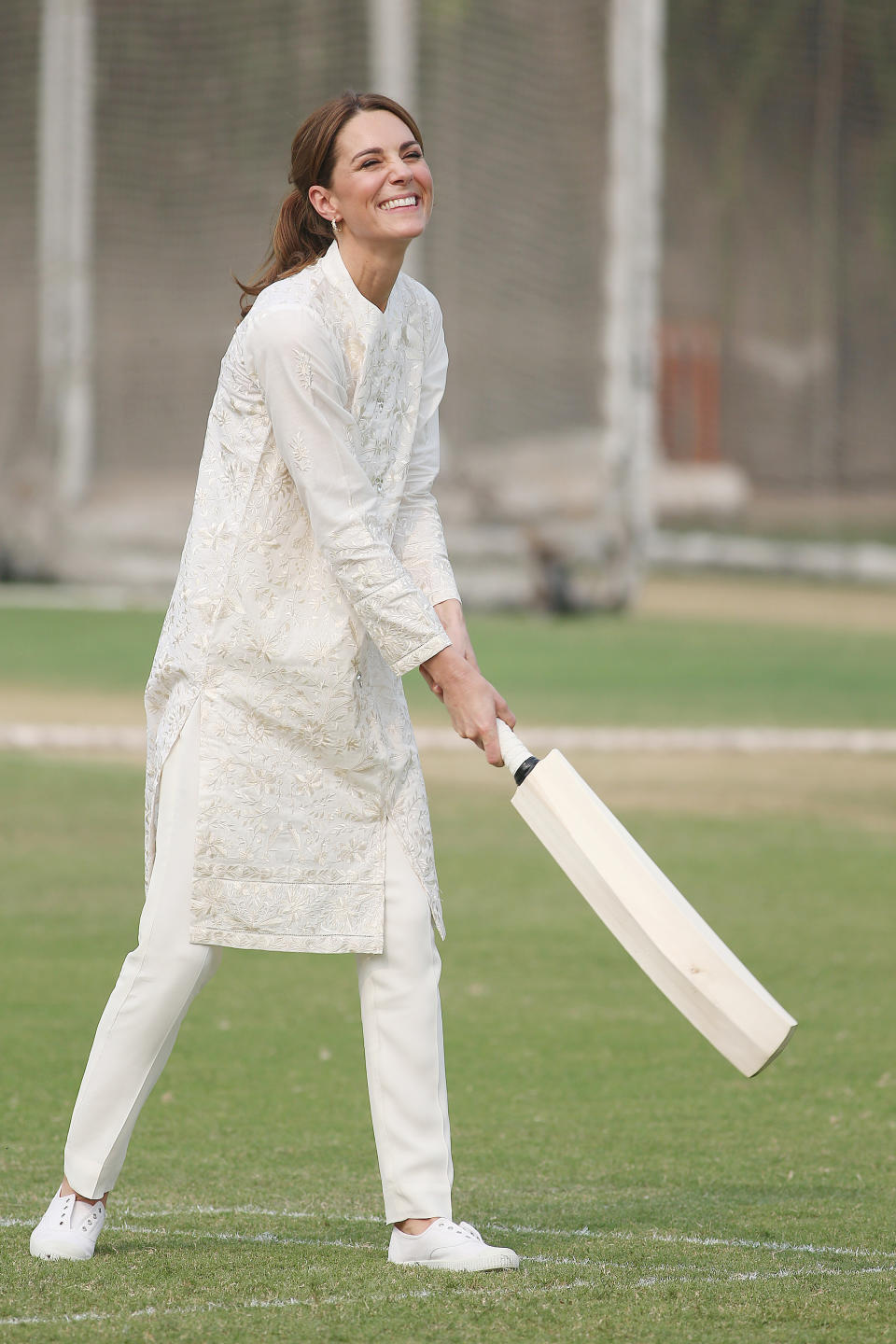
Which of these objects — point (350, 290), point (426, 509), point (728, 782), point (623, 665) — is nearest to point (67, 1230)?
point (426, 509)

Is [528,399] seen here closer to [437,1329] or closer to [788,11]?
[788,11]

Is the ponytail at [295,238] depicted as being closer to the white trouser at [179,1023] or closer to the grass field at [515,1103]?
the white trouser at [179,1023]

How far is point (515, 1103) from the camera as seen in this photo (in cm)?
453

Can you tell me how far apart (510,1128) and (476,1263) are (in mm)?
1178

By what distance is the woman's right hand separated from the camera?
3219mm

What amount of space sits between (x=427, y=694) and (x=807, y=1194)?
8.06 meters

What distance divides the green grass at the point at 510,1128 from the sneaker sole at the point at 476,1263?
0.13ft

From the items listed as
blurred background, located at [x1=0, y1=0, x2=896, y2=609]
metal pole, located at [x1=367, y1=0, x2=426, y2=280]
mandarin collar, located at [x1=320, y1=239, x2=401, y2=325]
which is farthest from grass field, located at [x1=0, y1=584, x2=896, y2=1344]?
metal pole, located at [x1=367, y1=0, x2=426, y2=280]

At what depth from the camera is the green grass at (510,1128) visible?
118 inches

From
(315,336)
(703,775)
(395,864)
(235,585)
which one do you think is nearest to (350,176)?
(315,336)

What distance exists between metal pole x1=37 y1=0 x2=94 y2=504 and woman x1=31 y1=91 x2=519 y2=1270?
1285 cm

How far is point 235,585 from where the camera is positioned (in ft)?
10.6

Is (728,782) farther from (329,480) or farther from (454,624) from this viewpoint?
(329,480)

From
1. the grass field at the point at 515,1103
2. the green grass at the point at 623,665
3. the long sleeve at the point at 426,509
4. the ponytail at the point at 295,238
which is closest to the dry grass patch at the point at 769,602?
the green grass at the point at 623,665
